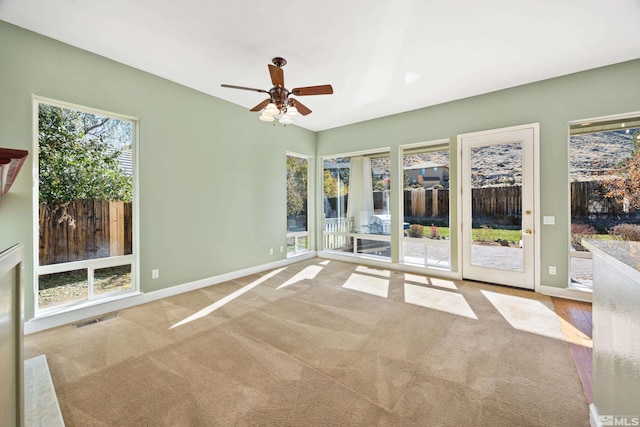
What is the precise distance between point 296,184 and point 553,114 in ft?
14.7

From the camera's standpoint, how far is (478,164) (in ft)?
14.3

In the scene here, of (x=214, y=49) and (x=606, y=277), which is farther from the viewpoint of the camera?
(x=214, y=49)

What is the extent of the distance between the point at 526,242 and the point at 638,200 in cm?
124

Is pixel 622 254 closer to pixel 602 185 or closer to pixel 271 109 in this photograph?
pixel 271 109

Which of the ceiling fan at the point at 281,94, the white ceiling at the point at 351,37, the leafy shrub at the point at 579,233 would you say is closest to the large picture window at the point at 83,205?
the white ceiling at the point at 351,37

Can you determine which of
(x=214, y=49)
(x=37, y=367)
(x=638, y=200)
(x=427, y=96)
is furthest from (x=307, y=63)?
(x=638, y=200)

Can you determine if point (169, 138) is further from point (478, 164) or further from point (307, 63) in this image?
point (478, 164)

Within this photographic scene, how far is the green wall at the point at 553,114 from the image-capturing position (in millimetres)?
3369

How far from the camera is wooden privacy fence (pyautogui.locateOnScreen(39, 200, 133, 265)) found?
2.92 metres

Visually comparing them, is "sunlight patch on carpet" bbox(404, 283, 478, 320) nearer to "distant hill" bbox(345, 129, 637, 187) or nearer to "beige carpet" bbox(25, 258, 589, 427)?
"beige carpet" bbox(25, 258, 589, 427)

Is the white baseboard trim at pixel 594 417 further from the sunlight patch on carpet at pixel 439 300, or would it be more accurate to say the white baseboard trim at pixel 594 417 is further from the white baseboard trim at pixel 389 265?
the white baseboard trim at pixel 389 265

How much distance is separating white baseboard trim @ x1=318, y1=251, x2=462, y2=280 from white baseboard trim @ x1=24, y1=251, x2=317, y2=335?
1.93 m

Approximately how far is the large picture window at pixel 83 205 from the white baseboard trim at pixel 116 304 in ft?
0.52

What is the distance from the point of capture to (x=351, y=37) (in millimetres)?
2773
